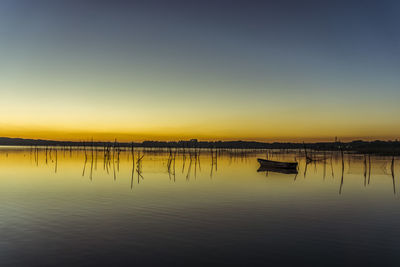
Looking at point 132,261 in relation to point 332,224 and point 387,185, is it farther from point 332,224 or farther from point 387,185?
point 387,185

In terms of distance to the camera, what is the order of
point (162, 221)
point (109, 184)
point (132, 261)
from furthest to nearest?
point (109, 184) < point (162, 221) < point (132, 261)

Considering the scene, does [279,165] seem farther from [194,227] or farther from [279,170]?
[194,227]

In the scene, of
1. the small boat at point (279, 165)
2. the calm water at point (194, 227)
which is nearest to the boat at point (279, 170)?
the small boat at point (279, 165)

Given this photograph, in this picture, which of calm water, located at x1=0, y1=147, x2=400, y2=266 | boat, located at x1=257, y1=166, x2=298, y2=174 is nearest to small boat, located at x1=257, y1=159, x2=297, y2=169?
boat, located at x1=257, y1=166, x2=298, y2=174

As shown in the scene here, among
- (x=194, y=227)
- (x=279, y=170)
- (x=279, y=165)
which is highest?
(x=279, y=165)

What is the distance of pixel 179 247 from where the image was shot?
10789mm

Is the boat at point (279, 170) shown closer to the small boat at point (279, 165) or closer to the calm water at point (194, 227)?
the small boat at point (279, 165)

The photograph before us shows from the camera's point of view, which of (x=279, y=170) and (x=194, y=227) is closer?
(x=194, y=227)

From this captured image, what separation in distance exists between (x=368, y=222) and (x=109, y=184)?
1996 centimetres

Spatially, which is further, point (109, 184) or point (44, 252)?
point (109, 184)

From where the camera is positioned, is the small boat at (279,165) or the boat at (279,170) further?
the small boat at (279,165)

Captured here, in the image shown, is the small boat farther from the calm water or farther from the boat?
the calm water

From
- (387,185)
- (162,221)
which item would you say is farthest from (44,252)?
(387,185)

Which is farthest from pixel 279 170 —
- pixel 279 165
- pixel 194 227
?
pixel 194 227
